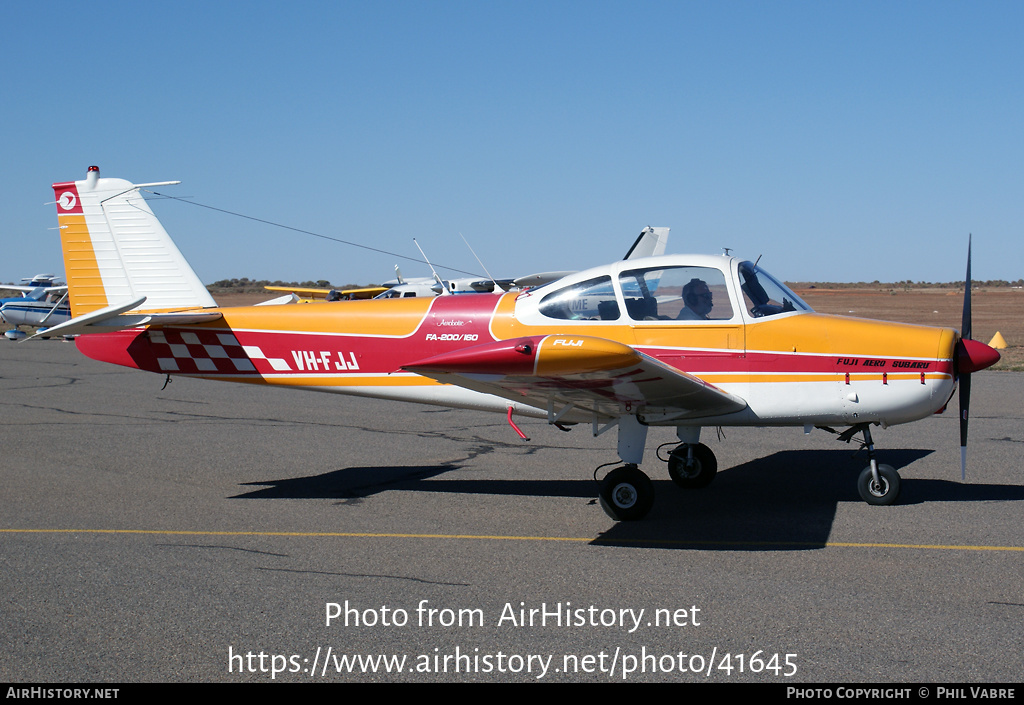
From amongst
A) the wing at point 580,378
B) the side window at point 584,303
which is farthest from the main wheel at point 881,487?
the side window at point 584,303

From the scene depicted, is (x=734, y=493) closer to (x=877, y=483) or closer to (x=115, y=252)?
(x=877, y=483)

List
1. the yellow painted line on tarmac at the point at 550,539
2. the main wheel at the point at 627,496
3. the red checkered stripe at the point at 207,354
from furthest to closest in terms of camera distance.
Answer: the red checkered stripe at the point at 207,354
the main wheel at the point at 627,496
the yellow painted line on tarmac at the point at 550,539

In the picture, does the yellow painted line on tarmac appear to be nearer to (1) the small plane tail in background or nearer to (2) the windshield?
(2) the windshield

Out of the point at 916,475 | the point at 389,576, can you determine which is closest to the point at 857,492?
the point at 916,475

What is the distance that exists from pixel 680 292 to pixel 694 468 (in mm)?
1919

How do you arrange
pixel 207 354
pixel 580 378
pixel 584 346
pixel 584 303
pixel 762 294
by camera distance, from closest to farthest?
pixel 584 346 → pixel 580 378 → pixel 762 294 → pixel 584 303 → pixel 207 354

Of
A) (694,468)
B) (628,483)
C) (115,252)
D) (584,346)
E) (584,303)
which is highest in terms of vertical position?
(115,252)

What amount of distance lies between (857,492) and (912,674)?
13.8ft

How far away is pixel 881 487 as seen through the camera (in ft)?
24.3

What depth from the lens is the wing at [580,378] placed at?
5.68 metres

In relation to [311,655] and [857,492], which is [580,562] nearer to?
[311,655]

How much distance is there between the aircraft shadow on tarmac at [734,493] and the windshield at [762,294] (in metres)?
1.74

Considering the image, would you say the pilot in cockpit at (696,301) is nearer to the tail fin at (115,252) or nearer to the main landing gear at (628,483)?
the main landing gear at (628,483)

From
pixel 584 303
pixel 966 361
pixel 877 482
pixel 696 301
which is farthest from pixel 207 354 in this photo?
pixel 966 361
